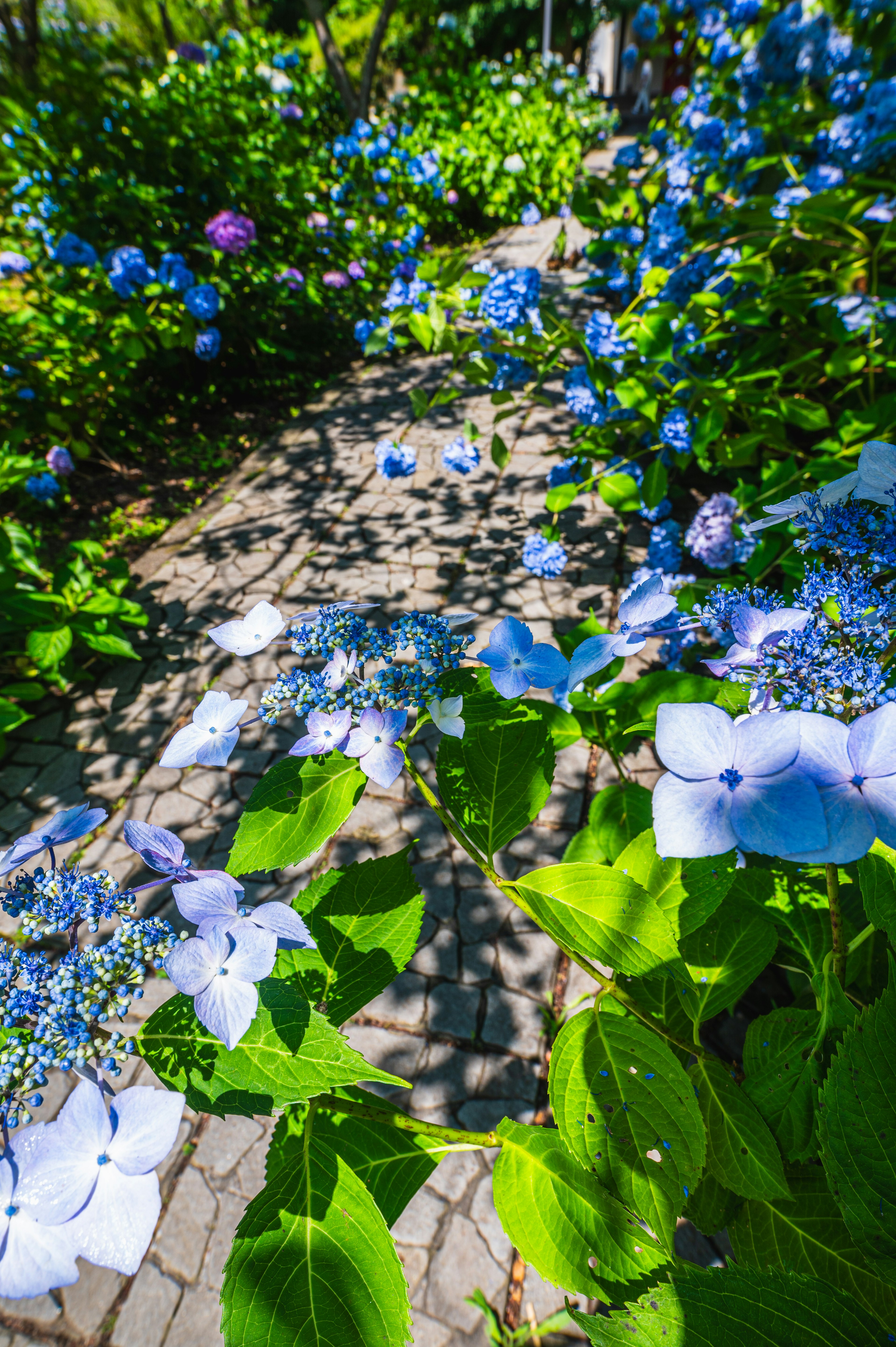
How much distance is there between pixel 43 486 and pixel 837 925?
4876 mm

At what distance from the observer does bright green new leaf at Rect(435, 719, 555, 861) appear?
3.44 ft

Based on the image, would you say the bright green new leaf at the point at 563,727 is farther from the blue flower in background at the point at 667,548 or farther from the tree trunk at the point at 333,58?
the tree trunk at the point at 333,58

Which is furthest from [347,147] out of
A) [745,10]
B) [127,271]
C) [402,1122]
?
[402,1122]

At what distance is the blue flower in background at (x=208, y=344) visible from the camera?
190 inches

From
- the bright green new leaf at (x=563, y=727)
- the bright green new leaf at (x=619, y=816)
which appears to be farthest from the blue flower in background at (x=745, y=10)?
the bright green new leaf at (x=619, y=816)

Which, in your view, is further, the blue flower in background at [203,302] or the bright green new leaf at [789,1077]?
the blue flower in background at [203,302]

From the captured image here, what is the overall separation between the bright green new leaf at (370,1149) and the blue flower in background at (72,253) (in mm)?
5496

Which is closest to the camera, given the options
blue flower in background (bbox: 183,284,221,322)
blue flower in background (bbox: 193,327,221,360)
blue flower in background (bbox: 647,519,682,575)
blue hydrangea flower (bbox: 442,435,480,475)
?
blue flower in background (bbox: 647,519,682,575)

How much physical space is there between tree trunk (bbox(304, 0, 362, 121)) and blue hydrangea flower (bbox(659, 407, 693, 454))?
758 cm

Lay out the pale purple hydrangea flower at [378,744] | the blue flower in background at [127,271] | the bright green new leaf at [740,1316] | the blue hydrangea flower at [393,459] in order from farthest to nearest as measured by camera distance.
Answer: the blue flower in background at [127,271]
the blue hydrangea flower at [393,459]
the pale purple hydrangea flower at [378,744]
the bright green new leaf at [740,1316]

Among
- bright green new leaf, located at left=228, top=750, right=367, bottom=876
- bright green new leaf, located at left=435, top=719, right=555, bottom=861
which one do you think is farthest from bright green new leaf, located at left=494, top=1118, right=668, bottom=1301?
bright green new leaf, located at left=228, top=750, right=367, bottom=876

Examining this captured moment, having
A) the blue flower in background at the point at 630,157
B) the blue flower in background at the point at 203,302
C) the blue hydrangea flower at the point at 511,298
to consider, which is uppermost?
the blue flower in background at the point at 630,157

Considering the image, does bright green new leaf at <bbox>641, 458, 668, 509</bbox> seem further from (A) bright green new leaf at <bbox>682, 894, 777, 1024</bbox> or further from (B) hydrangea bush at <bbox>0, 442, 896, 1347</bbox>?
(A) bright green new leaf at <bbox>682, 894, 777, 1024</bbox>

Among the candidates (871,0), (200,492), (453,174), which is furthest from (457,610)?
(453,174)
